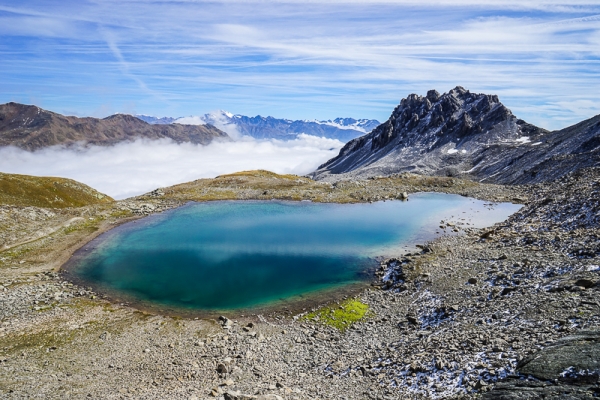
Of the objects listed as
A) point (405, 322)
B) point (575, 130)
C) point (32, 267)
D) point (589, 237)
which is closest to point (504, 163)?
point (575, 130)

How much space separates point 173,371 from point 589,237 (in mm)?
42020

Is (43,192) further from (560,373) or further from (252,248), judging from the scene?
(560,373)

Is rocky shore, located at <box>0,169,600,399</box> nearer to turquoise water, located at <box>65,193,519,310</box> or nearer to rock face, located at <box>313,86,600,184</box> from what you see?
turquoise water, located at <box>65,193,519,310</box>

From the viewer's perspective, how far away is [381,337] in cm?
2930

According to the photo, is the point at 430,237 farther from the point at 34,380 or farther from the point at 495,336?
the point at 34,380

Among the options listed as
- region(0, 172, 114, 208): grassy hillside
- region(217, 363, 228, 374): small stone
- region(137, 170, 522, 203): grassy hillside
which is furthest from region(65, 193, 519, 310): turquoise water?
region(0, 172, 114, 208): grassy hillside

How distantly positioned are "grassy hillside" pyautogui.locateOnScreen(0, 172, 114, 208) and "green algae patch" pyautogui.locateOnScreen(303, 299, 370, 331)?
8656 cm

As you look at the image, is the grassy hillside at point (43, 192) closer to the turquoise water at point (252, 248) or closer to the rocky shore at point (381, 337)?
the turquoise water at point (252, 248)

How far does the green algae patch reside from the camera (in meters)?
33.0

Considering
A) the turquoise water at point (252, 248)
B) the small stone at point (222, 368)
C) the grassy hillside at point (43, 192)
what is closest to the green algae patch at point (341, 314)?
the turquoise water at point (252, 248)

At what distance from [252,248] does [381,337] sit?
2997cm

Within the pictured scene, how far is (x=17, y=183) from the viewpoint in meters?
94.2

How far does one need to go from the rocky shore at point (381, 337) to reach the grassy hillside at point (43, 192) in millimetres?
50661

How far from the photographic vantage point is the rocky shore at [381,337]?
64.3ft
